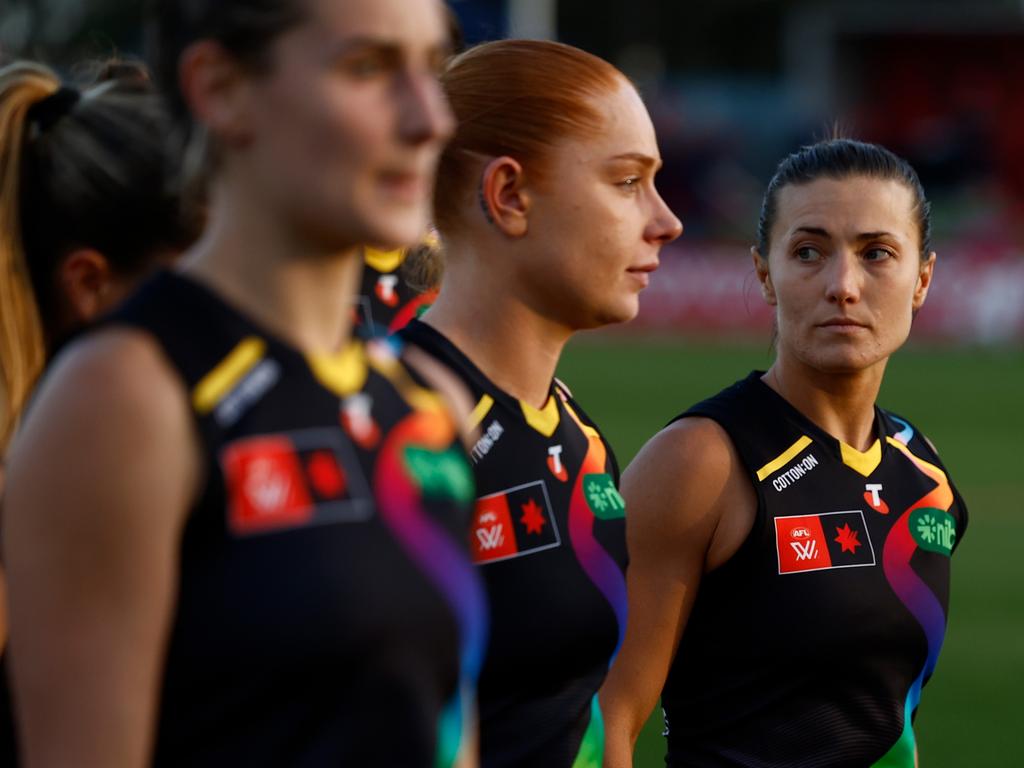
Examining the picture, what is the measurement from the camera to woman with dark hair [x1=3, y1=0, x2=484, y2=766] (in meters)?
2.07

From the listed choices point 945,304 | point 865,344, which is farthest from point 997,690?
point 945,304

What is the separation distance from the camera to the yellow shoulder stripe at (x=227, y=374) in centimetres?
215

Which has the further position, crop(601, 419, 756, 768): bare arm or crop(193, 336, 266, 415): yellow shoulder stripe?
crop(601, 419, 756, 768): bare arm

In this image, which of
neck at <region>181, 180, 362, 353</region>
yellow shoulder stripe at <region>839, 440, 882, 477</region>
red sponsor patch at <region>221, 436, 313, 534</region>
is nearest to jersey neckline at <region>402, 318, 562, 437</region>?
yellow shoulder stripe at <region>839, 440, 882, 477</region>

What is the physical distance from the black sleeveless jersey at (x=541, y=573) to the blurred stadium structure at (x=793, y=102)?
818 inches

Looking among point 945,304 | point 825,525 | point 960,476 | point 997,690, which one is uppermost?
point 825,525

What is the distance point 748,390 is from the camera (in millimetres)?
4176

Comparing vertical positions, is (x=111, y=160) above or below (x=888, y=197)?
above

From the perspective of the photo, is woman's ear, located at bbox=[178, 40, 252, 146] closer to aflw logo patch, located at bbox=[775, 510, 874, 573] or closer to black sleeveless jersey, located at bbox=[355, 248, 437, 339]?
aflw logo patch, located at bbox=[775, 510, 874, 573]

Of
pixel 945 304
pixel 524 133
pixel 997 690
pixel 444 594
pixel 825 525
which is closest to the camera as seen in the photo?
pixel 444 594

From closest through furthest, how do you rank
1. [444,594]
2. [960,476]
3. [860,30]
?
1. [444,594]
2. [960,476]
3. [860,30]

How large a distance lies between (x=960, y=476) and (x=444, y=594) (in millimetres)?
15669

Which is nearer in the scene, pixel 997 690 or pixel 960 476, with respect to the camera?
pixel 997 690

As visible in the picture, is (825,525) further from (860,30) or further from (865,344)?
(860,30)
